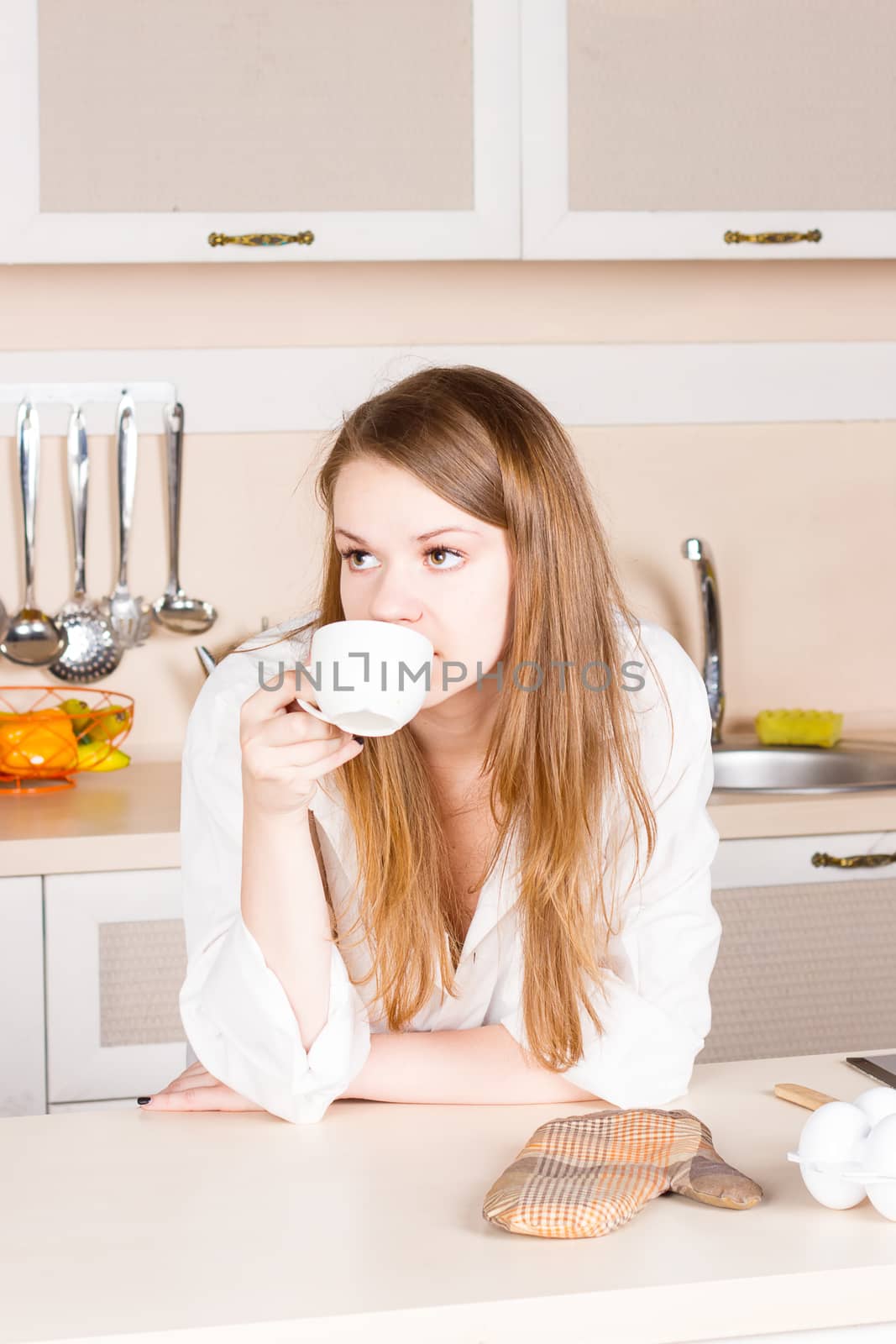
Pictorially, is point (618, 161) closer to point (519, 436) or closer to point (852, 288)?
point (852, 288)

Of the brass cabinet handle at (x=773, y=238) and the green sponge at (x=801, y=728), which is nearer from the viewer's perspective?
the brass cabinet handle at (x=773, y=238)

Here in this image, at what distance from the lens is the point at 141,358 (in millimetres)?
2260

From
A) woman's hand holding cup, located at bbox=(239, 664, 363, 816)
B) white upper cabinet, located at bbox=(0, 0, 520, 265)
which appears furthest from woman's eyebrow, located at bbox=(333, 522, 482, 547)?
white upper cabinet, located at bbox=(0, 0, 520, 265)

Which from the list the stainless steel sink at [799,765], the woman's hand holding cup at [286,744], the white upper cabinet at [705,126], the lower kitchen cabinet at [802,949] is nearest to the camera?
the woman's hand holding cup at [286,744]

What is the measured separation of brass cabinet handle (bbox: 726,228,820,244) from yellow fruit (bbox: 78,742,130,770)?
1198 millimetres

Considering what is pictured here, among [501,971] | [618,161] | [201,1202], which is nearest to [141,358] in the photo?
[618,161]

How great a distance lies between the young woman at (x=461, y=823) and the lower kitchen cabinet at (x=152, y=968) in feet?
1.89

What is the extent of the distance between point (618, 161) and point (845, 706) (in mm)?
1023

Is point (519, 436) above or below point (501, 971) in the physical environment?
above

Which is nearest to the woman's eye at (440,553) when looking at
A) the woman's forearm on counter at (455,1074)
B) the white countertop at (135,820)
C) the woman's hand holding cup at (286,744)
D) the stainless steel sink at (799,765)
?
the woman's hand holding cup at (286,744)

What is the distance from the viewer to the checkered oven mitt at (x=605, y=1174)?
Answer: 2.43ft

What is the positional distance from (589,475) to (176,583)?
2.33 feet

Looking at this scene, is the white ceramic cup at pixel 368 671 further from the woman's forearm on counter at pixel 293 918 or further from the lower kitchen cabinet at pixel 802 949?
the lower kitchen cabinet at pixel 802 949

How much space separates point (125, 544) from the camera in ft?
7.36
